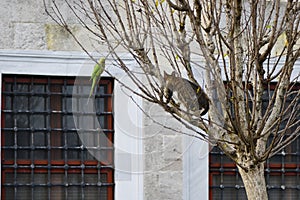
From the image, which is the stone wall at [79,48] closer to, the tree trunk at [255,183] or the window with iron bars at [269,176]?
the window with iron bars at [269,176]

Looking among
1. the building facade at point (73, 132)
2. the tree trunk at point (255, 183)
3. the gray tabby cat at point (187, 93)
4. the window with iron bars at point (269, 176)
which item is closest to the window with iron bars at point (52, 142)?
the building facade at point (73, 132)

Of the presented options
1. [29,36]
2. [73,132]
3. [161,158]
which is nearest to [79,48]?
[29,36]

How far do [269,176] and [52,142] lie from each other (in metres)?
A: 1.60

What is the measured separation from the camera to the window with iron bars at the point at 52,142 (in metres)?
6.16

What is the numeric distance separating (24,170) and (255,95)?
2.31m

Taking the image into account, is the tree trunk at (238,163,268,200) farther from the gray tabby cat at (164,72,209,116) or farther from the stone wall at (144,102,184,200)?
the stone wall at (144,102,184,200)

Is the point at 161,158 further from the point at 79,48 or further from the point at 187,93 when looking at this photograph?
the point at 187,93

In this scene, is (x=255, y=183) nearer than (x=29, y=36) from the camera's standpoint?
Yes

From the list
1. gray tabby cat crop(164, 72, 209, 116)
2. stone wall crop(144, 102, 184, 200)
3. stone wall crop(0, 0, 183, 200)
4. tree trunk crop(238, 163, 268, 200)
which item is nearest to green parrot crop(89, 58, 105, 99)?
stone wall crop(0, 0, 183, 200)

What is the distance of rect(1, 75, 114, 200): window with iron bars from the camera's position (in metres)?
6.16

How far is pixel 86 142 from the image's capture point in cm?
632

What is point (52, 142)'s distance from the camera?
6.25 metres

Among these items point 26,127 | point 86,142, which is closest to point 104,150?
point 86,142

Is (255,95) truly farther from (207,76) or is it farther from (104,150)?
(104,150)
